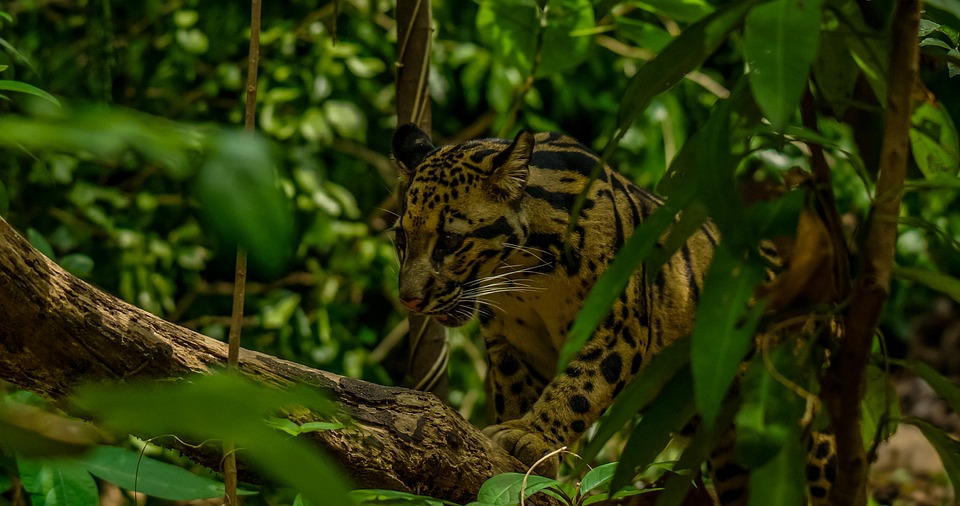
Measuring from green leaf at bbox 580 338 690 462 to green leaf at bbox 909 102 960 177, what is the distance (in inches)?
31.3

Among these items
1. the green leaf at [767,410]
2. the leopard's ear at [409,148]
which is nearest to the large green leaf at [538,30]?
the leopard's ear at [409,148]

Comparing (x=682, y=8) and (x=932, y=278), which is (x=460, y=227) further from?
(x=932, y=278)

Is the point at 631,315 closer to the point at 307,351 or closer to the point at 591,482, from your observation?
the point at 591,482

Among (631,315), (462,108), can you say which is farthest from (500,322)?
(462,108)

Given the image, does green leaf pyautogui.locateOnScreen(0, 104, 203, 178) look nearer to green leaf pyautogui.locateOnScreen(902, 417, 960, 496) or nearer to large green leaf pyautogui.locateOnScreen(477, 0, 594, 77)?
green leaf pyautogui.locateOnScreen(902, 417, 960, 496)

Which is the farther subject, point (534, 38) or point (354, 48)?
point (354, 48)

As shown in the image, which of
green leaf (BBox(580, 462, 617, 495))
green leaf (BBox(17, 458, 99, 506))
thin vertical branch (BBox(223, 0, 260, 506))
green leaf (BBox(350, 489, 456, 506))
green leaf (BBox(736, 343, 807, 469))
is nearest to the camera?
green leaf (BBox(736, 343, 807, 469))

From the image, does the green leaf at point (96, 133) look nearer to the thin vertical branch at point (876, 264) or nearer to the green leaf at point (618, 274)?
the green leaf at point (618, 274)

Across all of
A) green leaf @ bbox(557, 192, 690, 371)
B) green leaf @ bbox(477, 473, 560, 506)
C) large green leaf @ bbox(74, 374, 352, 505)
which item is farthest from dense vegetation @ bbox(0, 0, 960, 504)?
large green leaf @ bbox(74, 374, 352, 505)

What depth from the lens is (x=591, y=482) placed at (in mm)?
1767

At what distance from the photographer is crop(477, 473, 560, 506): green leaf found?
1.68 metres

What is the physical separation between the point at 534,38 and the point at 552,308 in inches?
36.4

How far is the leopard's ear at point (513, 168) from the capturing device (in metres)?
2.58

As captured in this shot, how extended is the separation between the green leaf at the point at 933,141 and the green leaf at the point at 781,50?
92cm
